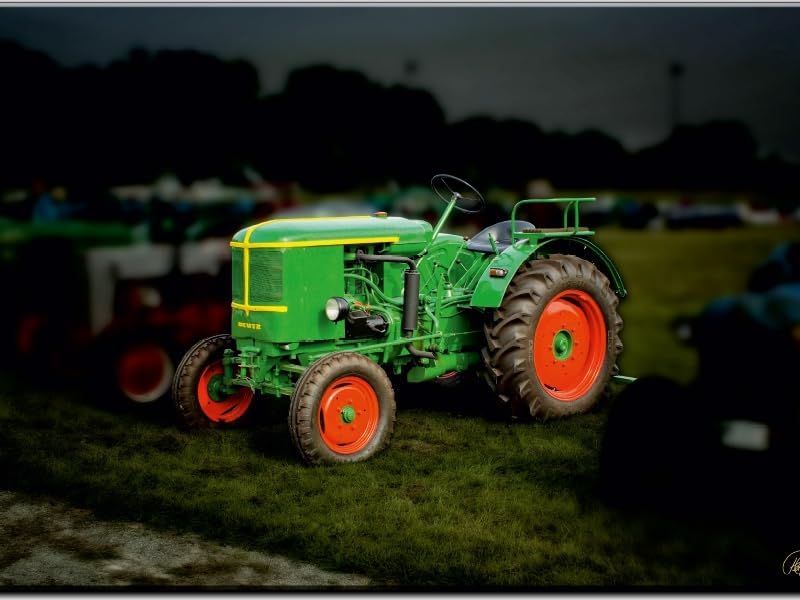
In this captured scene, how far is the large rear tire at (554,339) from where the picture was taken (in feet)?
17.1

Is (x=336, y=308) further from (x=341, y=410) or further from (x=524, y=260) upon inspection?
(x=524, y=260)

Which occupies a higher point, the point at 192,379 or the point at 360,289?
the point at 360,289

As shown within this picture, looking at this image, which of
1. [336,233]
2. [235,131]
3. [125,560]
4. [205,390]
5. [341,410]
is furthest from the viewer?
[235,131]

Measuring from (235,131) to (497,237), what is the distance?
2.04 m

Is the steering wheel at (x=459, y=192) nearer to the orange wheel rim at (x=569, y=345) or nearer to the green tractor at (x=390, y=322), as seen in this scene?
the green tractor at (x=390, y=322)

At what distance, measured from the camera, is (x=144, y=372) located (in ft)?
19.5

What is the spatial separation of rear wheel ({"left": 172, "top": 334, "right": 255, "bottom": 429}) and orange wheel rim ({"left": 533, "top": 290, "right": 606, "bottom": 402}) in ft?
5.70

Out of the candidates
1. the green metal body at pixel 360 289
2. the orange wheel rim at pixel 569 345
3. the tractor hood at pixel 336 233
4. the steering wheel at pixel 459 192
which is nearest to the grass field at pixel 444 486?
the orange wheel rim at pixel 569 345

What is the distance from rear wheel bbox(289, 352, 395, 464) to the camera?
449cm

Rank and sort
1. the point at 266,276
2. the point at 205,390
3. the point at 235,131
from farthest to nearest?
1. the point at 235,131
2. the point at 205,390
3. the point at 266,276

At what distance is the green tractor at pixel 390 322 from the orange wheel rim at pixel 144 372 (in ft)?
2.77

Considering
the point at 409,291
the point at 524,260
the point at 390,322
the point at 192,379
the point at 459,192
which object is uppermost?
the point at 459,192

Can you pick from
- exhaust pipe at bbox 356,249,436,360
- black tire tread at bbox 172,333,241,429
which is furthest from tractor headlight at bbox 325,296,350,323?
black tire tread at bbox 172,333,241,429

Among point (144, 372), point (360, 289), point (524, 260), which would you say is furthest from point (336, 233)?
point (144, 372)
